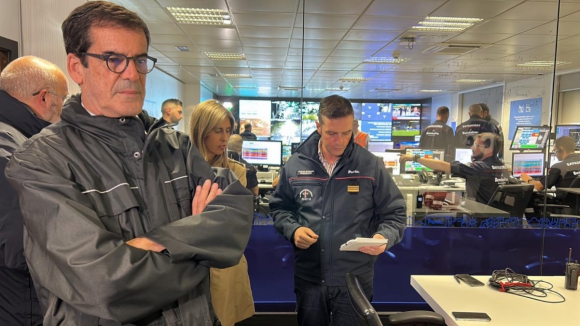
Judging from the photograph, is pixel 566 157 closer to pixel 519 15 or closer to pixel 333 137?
pixel 519 15

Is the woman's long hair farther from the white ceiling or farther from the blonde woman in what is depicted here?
the white ceiling

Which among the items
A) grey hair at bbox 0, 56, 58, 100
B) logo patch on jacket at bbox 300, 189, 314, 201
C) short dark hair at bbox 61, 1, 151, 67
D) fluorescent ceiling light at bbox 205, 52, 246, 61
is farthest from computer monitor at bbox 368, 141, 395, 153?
short dark hair at bbox 61, 1, 151, 67

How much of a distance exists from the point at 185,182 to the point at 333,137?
3.82 feet

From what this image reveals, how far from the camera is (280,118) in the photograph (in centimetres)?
516

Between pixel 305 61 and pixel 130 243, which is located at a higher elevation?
pixel 305 61

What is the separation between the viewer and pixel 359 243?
1.79 meters

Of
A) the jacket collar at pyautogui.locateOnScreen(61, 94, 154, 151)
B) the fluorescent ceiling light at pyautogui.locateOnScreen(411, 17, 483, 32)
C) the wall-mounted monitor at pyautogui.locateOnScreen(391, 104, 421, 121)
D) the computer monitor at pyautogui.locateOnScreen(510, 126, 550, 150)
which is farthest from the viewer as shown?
the wall-mounted monitor at pyautogui.locateOnScreen(391, 104, 421, 121)

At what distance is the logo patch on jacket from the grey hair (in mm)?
1327

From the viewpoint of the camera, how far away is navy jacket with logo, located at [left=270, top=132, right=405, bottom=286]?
1974 mm

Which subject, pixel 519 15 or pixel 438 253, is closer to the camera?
pixel 438 253


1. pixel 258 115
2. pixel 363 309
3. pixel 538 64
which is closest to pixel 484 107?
pixel 538 64

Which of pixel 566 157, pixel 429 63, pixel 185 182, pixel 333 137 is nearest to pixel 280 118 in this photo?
pixel 429 63

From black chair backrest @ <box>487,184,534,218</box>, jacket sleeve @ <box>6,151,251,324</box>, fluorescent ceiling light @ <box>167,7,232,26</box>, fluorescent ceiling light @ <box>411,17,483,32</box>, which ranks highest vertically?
fluorescent ceiling light @ <box>411,17,483,32</box>

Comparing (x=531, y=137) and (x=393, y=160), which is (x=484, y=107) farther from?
(x=393, y=160)
